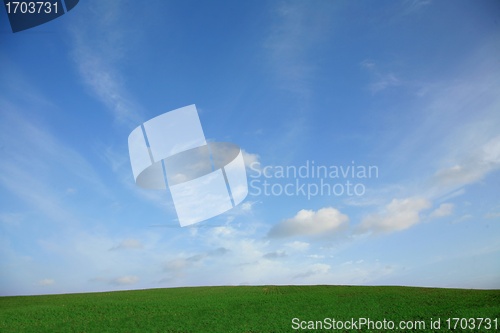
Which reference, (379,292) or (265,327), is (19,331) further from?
(379,292)

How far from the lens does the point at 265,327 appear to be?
33500mm

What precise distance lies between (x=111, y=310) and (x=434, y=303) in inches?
1328

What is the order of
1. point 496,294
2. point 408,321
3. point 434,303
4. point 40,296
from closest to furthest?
point 408,321 < point 434,303 < point 496,294 < point 40,296

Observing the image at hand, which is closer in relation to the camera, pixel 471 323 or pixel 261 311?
pixel 471 323

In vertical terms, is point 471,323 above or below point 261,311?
below

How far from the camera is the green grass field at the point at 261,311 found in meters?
35.2

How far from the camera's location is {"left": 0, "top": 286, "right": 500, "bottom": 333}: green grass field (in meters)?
35.2

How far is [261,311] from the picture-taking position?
41625mm

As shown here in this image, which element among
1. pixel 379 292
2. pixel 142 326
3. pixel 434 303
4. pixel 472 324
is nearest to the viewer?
pixel 472 324

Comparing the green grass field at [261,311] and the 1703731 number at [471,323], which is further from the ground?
the green grass field at [261,311]

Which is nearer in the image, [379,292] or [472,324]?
[472,324]

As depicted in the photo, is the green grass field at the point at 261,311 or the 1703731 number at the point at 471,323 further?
the green grass field at the point at 261,311

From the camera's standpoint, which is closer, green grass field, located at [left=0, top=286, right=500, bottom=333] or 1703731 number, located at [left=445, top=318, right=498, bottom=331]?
1703731 number, located at [left=445, top=318, right=498, bottom=331]

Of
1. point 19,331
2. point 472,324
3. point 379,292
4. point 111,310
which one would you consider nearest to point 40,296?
point 111,310
